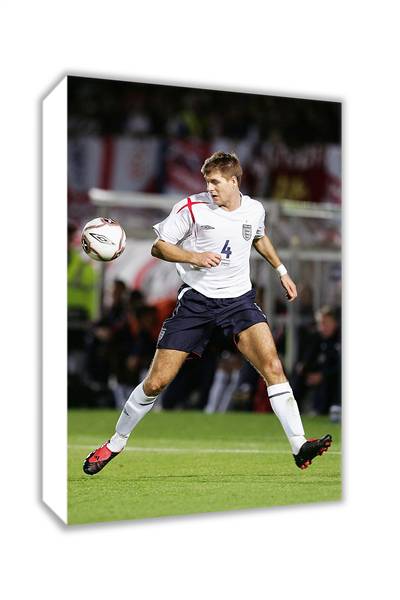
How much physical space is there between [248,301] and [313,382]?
472 cm

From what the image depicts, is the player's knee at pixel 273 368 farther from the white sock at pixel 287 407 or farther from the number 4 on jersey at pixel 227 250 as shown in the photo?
the number 4 on jersey at pixel 227 250

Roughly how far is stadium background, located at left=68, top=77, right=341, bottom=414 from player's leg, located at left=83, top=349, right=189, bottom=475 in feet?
1.72

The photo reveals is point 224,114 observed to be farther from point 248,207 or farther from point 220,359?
point 248,207

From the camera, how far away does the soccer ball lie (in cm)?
605

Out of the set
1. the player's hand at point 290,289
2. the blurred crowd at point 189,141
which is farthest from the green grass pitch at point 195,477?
the blurred crowd at point 189,141

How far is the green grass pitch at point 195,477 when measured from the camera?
618 centimetres

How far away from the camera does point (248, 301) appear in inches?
256

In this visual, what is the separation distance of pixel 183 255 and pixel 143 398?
101 centimetres

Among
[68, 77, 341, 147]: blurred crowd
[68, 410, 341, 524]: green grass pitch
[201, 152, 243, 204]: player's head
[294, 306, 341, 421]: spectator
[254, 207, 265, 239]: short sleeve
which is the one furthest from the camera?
[68, 77, 341, 147]: blurred crowd

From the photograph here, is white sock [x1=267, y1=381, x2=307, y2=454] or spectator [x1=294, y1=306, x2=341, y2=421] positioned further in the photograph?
spectator [x1=294, y1=306, x2=341, y2=421]

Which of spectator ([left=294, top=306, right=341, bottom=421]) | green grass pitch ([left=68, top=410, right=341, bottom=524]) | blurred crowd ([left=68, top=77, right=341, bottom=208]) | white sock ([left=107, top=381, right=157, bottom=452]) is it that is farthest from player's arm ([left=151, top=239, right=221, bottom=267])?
blurred crowd ([left=68, top=77, right=341, bottom=208])

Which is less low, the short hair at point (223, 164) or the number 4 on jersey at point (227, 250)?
the short hair at point (223, 164)

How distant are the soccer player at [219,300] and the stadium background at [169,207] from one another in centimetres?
38
